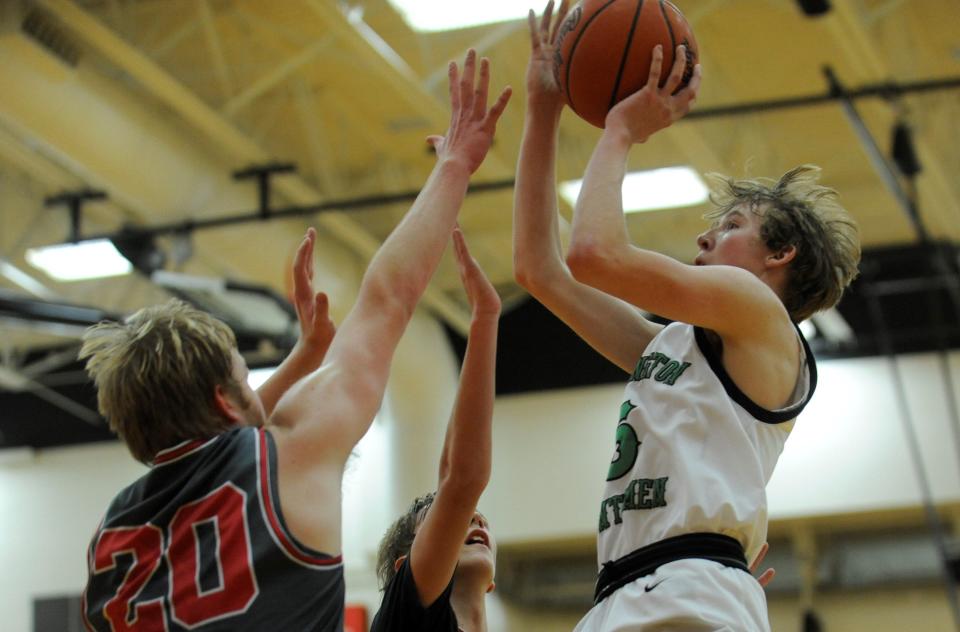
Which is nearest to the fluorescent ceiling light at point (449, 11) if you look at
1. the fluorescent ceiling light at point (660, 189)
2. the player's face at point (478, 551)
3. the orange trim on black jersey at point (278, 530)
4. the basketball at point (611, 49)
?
the fluorescent ceiling light at point (660, 189)

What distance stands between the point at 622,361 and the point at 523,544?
1119cm

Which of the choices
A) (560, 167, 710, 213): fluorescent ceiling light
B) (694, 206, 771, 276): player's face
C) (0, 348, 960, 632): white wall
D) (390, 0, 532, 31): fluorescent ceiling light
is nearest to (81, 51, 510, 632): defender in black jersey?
(694, 206, 771, 276): player's face

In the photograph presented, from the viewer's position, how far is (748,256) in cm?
273

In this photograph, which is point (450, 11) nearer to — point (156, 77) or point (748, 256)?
point (156, 77)

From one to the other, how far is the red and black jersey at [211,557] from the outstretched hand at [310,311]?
2.05ft

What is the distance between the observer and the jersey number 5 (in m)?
2.05

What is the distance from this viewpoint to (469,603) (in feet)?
10.1

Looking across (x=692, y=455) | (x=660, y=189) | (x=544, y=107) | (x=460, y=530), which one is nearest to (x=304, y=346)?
(x=460, y=530)

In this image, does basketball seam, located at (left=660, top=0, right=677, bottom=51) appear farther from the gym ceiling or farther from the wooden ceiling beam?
the wooden ceiling beam

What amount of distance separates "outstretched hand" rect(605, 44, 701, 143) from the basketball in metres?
0.08

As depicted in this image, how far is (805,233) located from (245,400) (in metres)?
1.21

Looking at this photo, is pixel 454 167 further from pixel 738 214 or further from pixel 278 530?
pixel 278 530

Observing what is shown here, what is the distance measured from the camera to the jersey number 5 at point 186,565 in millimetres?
2055

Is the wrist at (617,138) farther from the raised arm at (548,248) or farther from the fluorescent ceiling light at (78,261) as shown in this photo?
the fluorescent ceiling light at (78,261)
